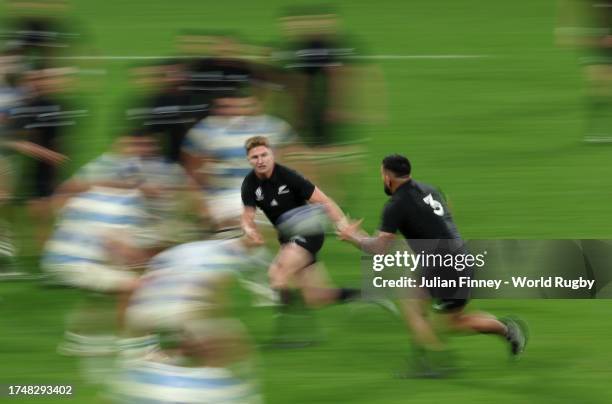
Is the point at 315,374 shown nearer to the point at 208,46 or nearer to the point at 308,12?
the point at 208,46

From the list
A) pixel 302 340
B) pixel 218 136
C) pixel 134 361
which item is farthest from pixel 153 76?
pixel 134 361

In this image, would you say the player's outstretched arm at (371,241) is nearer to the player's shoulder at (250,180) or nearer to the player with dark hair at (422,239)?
the player with dark hair at (422,239)

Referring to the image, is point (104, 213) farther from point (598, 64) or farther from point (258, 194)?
point (598, 64)

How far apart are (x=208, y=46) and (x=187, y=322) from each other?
6.54m

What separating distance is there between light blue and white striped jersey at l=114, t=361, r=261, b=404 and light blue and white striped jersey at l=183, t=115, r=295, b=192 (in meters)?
4.84

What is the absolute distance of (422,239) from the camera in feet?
35.1

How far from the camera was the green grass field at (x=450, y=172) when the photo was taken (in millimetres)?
11234

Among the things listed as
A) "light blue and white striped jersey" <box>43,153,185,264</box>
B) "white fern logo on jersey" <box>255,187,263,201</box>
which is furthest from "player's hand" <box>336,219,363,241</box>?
"light blue and white striped jersey" <box>43,153,185,264</box>

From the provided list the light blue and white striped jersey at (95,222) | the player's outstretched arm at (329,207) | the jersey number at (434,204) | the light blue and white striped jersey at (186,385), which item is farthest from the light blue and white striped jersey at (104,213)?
the light blue and white striped jersey at (186,385)

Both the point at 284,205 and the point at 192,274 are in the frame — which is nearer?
the point at 192,274

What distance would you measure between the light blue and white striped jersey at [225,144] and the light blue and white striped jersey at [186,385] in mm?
4839

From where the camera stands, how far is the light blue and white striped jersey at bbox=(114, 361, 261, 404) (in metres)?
7.91

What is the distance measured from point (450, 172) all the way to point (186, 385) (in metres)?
9.35

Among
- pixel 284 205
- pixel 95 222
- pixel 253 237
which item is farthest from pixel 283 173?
pixel 95 222
